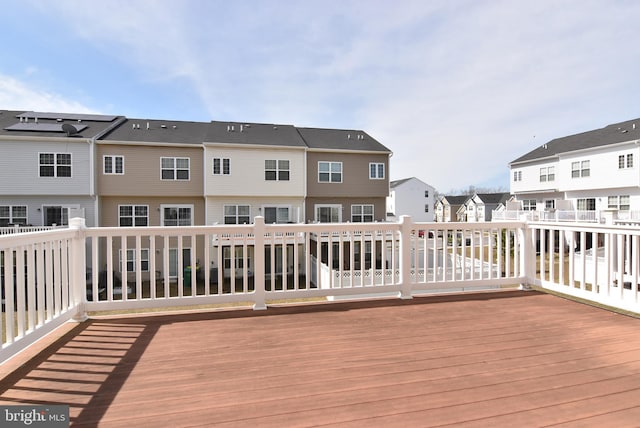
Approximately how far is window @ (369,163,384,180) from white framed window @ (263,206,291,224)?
4.86m

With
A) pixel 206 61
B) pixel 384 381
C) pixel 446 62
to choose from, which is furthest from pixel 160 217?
pixel 384 381

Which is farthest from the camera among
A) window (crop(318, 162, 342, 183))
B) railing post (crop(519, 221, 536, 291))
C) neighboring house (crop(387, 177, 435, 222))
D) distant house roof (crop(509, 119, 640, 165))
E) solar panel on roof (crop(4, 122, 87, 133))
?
neighboring house (crop(387, 177, 435, 222))

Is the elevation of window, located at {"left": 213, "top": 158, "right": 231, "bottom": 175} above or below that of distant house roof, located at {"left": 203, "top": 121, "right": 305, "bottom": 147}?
below

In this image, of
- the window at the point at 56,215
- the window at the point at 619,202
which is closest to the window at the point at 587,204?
the window at the point at 619,202

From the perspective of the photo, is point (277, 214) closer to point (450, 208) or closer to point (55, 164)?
point (55, 164)

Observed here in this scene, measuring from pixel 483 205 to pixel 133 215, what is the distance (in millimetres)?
36246

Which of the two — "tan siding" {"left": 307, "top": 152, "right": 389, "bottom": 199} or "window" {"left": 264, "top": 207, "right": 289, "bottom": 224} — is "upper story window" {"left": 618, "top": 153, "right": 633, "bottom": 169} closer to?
"tan siding" {"left": 307, "top": 152, "right": 389, "bottom": 199}

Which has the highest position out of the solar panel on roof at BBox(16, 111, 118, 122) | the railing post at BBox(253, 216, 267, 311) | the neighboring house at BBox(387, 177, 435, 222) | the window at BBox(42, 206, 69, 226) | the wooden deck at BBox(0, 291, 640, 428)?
the solar panel on roof at BBox(16, 111, 118, 122)

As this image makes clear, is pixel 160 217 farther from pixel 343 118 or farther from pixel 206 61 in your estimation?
pixel 343 118

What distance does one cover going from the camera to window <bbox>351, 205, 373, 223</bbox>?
1697 centimetres

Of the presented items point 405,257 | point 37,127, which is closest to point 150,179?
point 37,127

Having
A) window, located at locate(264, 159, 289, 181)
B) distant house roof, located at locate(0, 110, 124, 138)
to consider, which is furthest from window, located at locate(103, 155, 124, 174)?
window, located at locate(264, 159, 289, 181)

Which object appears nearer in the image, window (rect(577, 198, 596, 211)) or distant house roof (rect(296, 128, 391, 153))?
distant house roof (rect(296, 128, 391, 153))

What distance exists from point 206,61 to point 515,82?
34.1 ft
